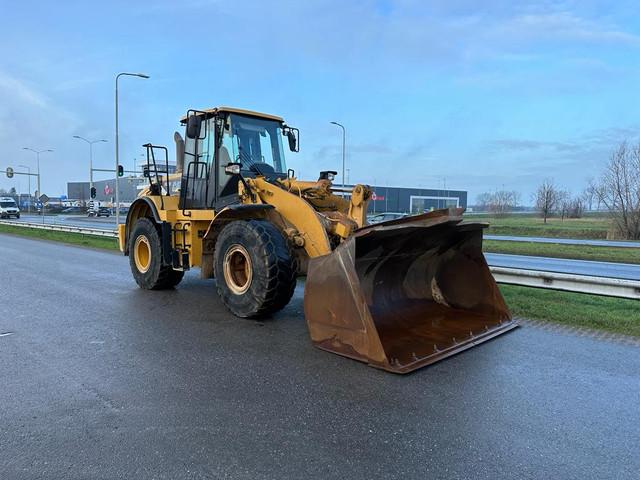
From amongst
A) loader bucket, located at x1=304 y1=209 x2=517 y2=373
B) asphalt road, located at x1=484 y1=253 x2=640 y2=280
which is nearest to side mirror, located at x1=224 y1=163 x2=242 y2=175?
loader bucket, located at x1=304 y1=209 x2=517 y2=373

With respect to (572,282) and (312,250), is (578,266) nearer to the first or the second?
(572,282)

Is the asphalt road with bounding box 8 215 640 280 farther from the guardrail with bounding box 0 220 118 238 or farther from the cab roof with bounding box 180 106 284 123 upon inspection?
the guardrail with bounding box 0 220 118 238

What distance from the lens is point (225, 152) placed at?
25.5 ft

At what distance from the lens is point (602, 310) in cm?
750

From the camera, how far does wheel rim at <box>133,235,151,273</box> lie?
9277 millimetres

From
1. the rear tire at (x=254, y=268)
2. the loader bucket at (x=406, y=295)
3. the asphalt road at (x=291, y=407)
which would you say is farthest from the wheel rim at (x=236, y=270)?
the loader bucket at (x=406, y=295)

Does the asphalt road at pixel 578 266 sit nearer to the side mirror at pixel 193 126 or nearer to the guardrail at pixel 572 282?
the guardrail at pixel 572 282

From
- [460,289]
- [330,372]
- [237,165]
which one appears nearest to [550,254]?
[460,289]

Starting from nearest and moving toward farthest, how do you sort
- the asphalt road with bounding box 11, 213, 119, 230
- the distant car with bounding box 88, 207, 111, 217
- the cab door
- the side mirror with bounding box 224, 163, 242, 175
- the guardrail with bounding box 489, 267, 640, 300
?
1. the guardrail with bounding box 489, 267, 640, 300
2. the side mirror with bounding box 224, 163, 242, 175
3. the cab door
4. the asphalt road with bounding box 11, 213, 119, 230
5. the distant car with bounding box 88, 207, 111, 217

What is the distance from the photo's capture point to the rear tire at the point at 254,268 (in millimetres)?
6176

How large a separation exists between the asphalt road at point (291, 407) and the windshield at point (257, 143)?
2.70m

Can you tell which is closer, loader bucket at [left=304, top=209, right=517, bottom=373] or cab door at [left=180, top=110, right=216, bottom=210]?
loader bucket at [left=304, top=209, right=517, bottom=373]

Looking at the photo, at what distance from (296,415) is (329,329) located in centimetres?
148

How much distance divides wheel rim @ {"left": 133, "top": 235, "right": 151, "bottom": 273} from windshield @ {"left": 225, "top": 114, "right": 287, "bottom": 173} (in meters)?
2.84
